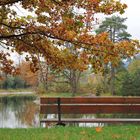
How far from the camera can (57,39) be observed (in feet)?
40.4

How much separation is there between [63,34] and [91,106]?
3315 millimetres

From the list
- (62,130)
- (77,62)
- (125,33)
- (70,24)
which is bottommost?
(62,130)

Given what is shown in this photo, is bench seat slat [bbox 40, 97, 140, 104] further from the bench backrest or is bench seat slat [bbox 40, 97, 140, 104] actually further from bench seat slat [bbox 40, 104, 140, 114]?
bench seat slat [bbox 40, 104, 140, 114]

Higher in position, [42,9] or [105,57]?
[42,9]

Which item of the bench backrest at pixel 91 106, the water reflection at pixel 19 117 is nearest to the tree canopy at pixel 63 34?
the bench backrest at pixel 91 106

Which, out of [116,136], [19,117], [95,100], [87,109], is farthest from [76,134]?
[19,117]

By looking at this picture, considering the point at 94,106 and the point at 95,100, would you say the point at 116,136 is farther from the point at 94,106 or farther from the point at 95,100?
the point at 95,100

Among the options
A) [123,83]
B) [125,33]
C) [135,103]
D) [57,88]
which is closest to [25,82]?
[57,88]

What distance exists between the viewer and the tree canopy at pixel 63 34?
1155 cm

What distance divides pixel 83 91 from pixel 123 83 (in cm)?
1665

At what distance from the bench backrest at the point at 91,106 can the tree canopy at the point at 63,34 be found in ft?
6.10

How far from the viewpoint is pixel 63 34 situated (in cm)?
1196

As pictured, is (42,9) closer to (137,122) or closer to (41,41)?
(41,41)

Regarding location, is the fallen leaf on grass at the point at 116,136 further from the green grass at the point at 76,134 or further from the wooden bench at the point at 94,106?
the wooden bench at the point at 94,106
